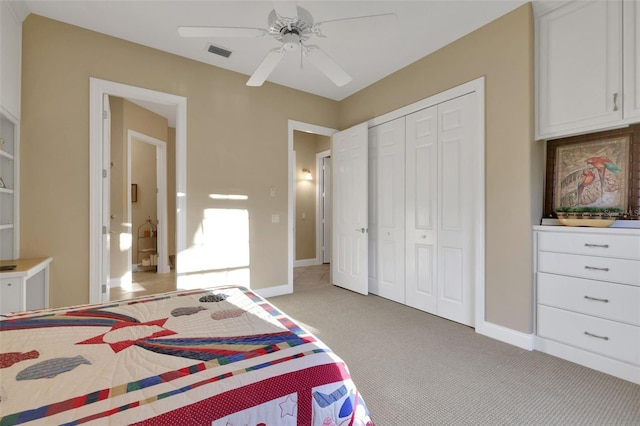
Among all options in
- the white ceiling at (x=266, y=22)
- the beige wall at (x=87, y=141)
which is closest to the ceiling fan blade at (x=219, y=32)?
the white ceiling at (x=266, y=22)

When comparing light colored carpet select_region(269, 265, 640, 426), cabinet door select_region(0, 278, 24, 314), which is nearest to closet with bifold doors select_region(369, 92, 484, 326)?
light colored carpet select_region(269, 265, 640, 426)

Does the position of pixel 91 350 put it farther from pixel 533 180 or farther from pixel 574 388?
pixel 533 180

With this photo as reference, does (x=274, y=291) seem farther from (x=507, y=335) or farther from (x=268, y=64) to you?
(x=268, y=64)

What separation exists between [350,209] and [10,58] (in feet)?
12.2

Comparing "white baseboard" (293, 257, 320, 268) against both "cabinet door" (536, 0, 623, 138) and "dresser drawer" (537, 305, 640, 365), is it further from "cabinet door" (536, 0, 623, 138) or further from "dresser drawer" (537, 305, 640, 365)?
"cabinet door" (536, 0, 623, 138)

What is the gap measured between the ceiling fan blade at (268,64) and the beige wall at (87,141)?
1.19 m

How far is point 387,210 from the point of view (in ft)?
12.8

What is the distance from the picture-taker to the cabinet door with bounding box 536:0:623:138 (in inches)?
85.7

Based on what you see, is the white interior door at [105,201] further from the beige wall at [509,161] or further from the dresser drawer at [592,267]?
the dresser drawer at [592,267]

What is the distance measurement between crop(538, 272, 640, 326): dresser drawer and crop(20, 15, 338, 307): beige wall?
296 centimetres

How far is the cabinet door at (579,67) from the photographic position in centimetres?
218

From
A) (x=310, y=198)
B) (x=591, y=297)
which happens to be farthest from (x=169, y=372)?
(x=310, y=198)

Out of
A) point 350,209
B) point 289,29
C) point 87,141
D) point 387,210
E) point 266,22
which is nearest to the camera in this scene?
point 289,29

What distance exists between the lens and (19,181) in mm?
2586
